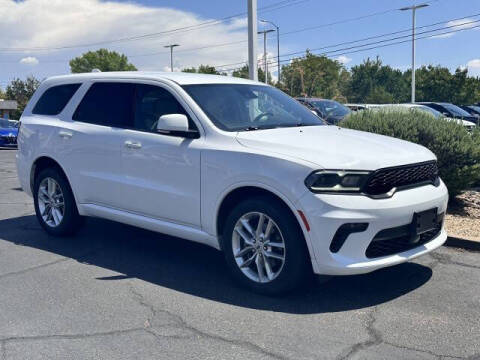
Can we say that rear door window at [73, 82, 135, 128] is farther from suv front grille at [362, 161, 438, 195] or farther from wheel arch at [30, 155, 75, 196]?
suv front grille at [362, 161, 438, 195]

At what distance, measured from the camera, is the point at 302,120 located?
563 cm

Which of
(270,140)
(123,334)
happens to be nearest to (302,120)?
(270,140)

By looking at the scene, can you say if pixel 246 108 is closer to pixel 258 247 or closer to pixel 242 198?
pixel 242 198

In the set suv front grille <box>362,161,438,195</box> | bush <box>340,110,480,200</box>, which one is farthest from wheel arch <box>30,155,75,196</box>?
bush <box>340,110,480,200</box>

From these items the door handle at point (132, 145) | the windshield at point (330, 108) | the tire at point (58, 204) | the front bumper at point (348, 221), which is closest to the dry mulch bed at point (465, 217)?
the front bumper at point (348, 221)

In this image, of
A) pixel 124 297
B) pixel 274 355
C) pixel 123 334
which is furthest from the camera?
pixel 124 297

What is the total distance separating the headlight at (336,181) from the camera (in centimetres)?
415

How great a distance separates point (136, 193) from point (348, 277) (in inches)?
84.2

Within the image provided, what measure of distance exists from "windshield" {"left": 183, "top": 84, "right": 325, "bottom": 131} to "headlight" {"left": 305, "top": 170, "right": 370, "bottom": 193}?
107 cm

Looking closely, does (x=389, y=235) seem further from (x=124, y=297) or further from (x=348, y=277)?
(x=124, y=297)

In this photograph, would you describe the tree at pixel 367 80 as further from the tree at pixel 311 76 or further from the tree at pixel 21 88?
the tree at pixel 21 88

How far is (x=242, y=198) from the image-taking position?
473cm

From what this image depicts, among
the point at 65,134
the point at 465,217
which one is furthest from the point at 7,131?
the point at 465,217

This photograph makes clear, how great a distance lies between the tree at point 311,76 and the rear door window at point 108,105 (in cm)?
1745
